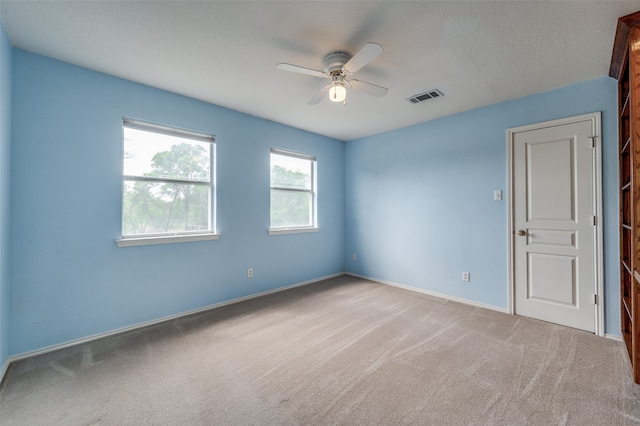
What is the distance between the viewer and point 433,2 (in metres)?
Result: 1.71

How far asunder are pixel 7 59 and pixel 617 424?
15.6 feet

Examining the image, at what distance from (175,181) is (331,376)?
2575 mm

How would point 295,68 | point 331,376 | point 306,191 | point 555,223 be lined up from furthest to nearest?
1. point 306,191
2. point 555,223
3. point 295,68
4. point 331,376

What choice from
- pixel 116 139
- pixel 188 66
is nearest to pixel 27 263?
pixel 116 139

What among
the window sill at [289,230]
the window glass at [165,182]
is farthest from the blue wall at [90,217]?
the window sill at [289,230]

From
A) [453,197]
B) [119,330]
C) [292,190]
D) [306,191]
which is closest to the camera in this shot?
[119,330]

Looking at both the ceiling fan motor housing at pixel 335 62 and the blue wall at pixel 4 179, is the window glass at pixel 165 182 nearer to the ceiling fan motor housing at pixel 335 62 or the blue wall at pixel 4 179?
A: the blue wall at pixel 4 179

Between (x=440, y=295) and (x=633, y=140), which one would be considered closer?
(x=633, y=140)

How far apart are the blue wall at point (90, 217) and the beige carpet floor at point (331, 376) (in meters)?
0.29

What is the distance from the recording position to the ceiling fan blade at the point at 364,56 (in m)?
1.79

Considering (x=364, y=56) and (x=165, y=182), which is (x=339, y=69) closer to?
(x=364, y=56)

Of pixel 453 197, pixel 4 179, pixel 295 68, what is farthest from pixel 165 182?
pixel 453 197

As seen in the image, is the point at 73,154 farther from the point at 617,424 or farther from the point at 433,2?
the point at 617,424

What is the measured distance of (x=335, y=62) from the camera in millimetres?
2248
